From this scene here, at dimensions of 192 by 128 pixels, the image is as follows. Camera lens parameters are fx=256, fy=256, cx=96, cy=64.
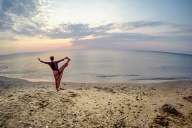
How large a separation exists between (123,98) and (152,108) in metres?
1.91

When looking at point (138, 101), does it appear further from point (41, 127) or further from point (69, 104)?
point (41, 127)

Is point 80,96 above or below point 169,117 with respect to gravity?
above

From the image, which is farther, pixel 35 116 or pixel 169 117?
pixel 169 117

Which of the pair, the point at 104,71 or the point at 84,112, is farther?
the point at 104,71

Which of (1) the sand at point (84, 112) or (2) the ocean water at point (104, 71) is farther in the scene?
(2) the ocean water at point (104, 71)

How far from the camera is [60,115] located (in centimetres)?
1227

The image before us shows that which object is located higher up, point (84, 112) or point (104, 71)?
point (104, 71)

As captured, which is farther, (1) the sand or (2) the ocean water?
(2) the ocean water

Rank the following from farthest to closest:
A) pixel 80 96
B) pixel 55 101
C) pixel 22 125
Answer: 1. pixel 80 96
2. pixel 55 101
3. pixel 22 125

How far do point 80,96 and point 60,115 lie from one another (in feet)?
10.3

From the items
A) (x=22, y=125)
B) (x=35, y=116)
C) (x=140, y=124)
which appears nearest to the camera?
Result: (x=22, y=125)

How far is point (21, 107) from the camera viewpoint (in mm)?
12695

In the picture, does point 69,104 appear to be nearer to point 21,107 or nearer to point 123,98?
point 21,107

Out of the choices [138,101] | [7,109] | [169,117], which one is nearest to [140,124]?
[169,117]
